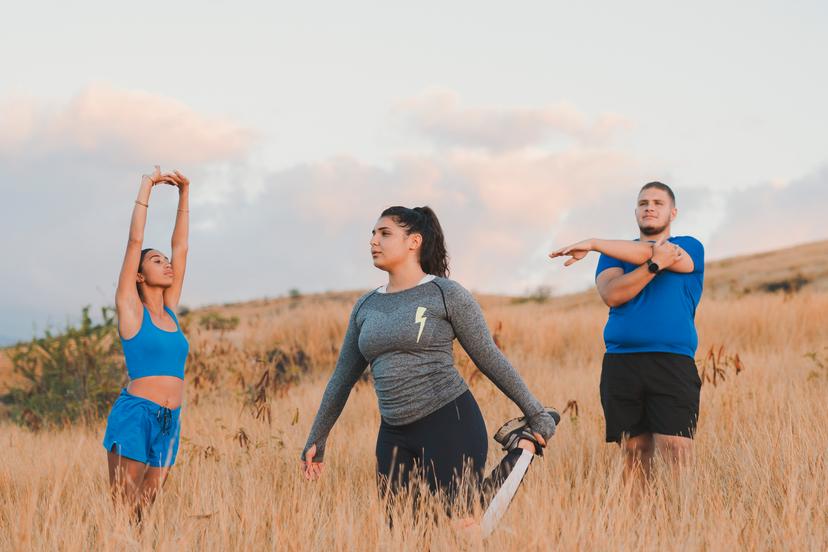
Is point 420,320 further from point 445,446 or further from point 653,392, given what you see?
point 653,392

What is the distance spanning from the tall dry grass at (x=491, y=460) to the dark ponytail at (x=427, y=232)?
1249mm

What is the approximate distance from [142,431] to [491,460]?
2.72m

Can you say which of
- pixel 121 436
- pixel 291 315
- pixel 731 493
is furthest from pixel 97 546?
pixel 291 315

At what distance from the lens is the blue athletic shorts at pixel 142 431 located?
14.5ft

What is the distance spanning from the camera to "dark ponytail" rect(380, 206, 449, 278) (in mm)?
4102

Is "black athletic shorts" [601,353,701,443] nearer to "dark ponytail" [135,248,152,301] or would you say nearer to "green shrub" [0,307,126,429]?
"dark ponytail" [135,248,152,301]

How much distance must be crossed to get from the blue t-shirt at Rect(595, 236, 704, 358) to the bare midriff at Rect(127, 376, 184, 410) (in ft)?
8.70

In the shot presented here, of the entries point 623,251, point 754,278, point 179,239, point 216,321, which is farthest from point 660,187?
point 754,278

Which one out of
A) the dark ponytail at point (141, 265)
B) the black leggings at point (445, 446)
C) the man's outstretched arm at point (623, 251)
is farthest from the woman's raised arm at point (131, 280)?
the man's outstretched arm at point (623, 251)

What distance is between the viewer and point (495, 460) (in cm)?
612

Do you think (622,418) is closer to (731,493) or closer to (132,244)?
(731,493)

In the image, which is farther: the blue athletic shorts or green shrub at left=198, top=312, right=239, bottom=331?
green shrub at left=198, top=312, right=239, bottom=331

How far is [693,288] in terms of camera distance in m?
4.86

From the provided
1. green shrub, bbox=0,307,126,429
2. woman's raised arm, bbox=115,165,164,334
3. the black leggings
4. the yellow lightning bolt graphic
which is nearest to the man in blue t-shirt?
the black leggings
